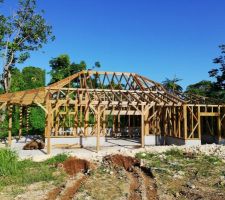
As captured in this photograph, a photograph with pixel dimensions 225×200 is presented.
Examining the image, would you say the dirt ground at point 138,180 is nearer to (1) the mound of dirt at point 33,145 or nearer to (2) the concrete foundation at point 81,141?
(1) the mound of dirt at point 33,145

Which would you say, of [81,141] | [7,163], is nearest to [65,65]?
[81,141]

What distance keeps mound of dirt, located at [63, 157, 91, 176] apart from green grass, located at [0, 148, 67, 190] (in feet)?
1.60

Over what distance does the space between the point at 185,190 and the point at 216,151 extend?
7645 mm

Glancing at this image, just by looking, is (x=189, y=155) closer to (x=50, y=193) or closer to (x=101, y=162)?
(x=101, y=162)

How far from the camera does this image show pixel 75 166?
13281 mm

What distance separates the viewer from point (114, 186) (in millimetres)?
10578

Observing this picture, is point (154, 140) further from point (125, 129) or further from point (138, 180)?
point (138, 180)

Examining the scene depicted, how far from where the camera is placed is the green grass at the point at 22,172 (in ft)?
36.5

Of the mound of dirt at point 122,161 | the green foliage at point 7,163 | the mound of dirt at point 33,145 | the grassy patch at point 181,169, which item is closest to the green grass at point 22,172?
the green foliage at point 7,163

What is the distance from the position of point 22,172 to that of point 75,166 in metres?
2.14

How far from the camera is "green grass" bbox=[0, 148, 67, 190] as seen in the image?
1112cm

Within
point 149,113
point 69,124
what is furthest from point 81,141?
point 149,113

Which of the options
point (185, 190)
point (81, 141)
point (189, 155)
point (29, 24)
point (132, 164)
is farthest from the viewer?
point (29, 24)

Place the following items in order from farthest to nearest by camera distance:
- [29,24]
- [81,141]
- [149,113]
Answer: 1. [29,24]
2. [149,113]
3. [81,141]
